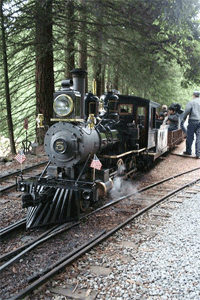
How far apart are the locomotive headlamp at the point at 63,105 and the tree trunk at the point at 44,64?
17.8 ft

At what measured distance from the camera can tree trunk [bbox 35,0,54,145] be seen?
998cm

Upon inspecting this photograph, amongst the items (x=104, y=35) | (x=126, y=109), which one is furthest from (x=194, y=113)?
(x=104, y=35)

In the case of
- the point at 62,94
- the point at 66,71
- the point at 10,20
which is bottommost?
the point at 62,94

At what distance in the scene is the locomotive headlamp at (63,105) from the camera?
5590 millimetres

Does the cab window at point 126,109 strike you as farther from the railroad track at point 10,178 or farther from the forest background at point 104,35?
the railroad track at point 10,178

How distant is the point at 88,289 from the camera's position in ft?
11.3

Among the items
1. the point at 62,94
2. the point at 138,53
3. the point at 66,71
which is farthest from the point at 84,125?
the point at 66,71

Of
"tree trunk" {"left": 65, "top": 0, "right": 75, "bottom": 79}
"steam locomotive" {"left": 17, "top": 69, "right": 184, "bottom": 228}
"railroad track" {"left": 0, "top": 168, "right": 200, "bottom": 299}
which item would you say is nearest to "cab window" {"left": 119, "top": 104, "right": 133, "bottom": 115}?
"steam locomotive" {"left": 17, "top": 69, "right": 184, "bottom": 228}

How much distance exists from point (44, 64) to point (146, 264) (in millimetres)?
9536

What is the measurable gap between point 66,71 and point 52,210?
9.05 m

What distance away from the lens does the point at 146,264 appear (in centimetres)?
400

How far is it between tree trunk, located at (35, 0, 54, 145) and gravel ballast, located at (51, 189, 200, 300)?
25.1ft

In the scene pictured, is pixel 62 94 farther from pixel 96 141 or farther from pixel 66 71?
pixel 66 71

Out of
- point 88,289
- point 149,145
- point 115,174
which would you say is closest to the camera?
point 88,289
